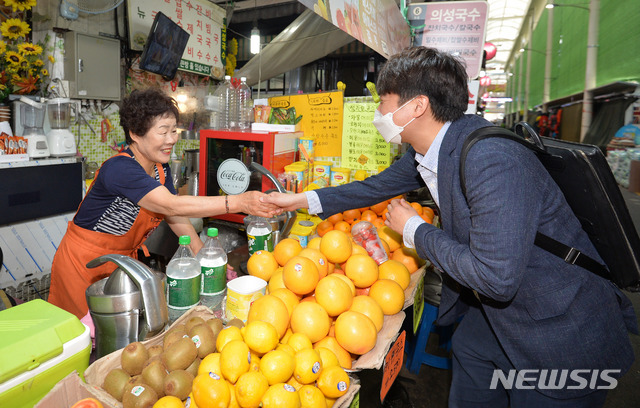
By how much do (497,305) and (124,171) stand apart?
197cm

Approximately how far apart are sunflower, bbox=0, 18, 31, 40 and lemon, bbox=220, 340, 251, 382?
4609mm

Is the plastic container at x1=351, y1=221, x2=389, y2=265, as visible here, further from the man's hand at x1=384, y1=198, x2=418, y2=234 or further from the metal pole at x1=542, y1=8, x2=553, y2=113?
the metal pole at x1=542, y1=8, x2=553, y2=113

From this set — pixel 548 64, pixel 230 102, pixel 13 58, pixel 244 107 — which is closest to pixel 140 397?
pixel 244 107

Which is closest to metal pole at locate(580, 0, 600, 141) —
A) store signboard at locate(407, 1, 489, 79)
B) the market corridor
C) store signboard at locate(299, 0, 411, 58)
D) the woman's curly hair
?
store signboard at locate(407, 1, 489, 79)

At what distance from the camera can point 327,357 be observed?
130cm

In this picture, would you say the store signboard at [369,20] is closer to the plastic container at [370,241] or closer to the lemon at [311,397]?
the plastic container at [370,241]

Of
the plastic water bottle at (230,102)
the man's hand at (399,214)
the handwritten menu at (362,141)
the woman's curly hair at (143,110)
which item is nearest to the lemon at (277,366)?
the man's hand at (399,214)

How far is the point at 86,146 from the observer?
505cm

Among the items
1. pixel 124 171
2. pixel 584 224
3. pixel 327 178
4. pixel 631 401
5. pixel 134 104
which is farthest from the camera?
pixel 327 178

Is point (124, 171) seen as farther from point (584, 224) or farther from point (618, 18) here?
point (618, 18)

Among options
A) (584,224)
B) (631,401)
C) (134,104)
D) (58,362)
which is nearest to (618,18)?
(631,401)

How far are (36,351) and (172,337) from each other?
1.18ft

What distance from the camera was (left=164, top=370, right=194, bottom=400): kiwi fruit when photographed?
3.59 feet

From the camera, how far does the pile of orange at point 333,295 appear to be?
1.39 metres
